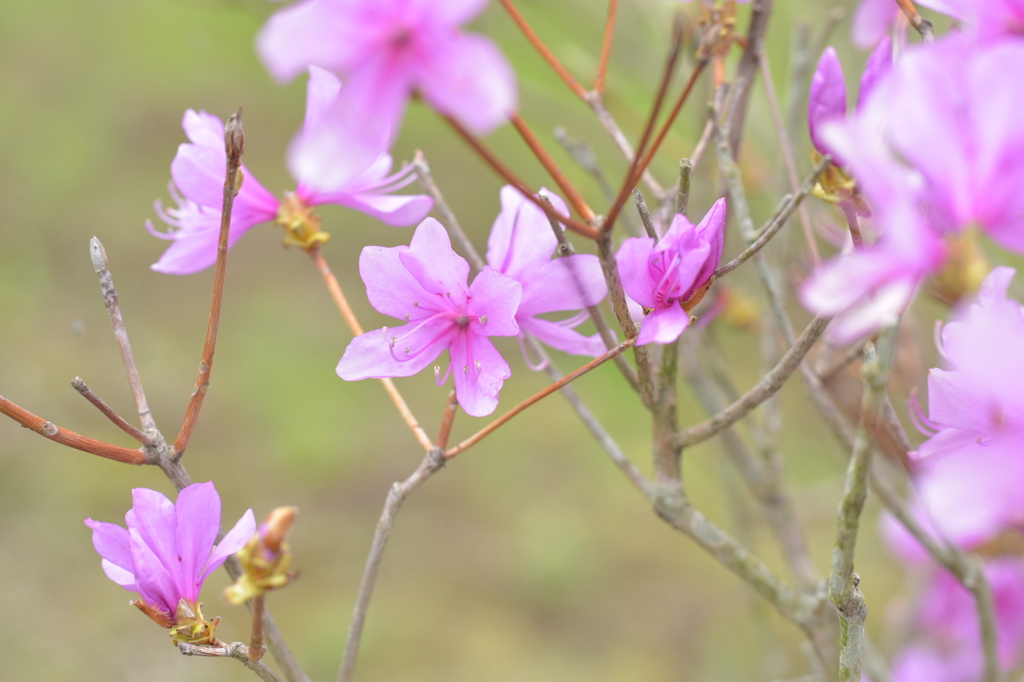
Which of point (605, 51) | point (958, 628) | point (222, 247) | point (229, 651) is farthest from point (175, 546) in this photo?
point (958, 628)

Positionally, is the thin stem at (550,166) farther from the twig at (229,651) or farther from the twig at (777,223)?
the twig at (229,651)

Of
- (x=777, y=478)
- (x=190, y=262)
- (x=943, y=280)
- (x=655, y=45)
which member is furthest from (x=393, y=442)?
(x=943, y=280)

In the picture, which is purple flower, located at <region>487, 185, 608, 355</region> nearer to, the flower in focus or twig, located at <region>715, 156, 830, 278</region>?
twig, located at <region>715, 156, 830, 278</region>

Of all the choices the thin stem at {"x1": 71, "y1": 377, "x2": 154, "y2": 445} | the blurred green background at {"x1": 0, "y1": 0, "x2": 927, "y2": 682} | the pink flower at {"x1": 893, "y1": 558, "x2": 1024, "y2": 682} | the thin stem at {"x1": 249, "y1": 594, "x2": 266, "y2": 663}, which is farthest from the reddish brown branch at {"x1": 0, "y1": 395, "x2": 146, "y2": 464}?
the pink flower at {"x1": 893, "y1": 558, "x2": 1024, "y2": 682}

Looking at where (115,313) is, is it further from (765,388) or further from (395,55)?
(765,388)

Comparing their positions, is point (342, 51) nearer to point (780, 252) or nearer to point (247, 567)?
point (247, 567)

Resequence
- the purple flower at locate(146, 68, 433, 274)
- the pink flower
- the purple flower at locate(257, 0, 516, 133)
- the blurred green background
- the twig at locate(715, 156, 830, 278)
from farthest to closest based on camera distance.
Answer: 1. the blurred green background
2. the pink flower
3. the purple flower at locate(146, 68, 433, 274)
4. the twig at locate(715, 156, 830, 278)
5. the purple flower at locate(257, 0, 516, 133)

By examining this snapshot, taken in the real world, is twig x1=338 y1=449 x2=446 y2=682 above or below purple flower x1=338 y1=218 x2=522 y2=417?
below
